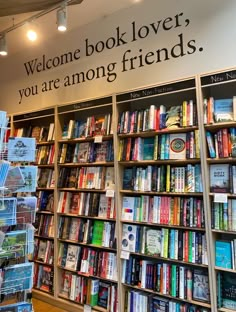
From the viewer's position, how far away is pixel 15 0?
2.65 meters

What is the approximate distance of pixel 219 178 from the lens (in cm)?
249

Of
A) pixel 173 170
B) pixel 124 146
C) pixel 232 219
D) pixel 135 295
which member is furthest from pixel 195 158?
pixel 135 295

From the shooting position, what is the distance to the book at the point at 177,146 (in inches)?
106

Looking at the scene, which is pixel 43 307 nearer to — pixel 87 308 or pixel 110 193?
pixel 87 308

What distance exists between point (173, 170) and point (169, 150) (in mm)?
192

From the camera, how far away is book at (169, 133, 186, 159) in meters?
2.69

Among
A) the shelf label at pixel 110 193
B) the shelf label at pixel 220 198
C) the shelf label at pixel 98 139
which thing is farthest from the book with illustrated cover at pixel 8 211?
the shelf label at pixel 220 198

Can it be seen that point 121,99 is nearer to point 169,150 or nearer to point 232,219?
point 169,150

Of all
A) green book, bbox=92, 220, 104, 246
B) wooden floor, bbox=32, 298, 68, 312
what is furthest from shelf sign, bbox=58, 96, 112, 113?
wooden floor, bbox=32, 298, 68, 312

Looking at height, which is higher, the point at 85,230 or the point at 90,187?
the point at 90,187

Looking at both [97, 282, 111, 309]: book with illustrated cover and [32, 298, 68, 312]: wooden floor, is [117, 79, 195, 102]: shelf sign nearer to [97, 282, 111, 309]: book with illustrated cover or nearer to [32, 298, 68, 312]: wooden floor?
[97, 282, 111, 309]: book with illustrated cover

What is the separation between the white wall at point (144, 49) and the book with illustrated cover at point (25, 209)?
1899 mm

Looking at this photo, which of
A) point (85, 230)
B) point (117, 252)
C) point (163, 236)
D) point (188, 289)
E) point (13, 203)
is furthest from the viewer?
point (85, 230)

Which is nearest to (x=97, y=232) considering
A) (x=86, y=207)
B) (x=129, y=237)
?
(x=86, y=207)
